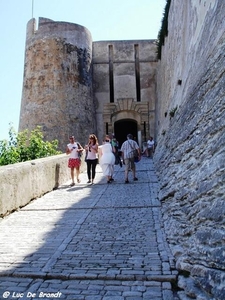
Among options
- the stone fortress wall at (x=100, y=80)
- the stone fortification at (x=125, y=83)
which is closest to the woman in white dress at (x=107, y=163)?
the stone fortress wall at (x=100, y=80)

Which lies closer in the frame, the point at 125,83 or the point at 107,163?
the point at 107,163

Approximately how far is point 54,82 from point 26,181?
13682 mm

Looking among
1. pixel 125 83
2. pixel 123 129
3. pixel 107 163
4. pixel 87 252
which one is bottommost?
pixel 87 252

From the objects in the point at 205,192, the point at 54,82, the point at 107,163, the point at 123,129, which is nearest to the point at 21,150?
the point at 107,163

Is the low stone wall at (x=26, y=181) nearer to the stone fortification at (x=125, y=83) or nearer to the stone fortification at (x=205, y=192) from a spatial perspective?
the stone fortification at (x=205, y=192)

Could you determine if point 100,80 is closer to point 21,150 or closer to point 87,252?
point 21,150

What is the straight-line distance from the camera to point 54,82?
19.4 meters

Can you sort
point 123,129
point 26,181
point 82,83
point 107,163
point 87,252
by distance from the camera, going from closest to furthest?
point 87,252 → point 26,181 → point 107,163 → point 82,83 → point 123,129

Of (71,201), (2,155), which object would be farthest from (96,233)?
(2,155)

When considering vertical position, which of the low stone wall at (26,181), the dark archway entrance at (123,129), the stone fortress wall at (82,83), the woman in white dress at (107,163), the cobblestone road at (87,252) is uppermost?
the stone fortress wall at (82,83)

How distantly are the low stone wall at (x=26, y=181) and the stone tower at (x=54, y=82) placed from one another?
10.4m

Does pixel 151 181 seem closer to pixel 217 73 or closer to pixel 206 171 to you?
pixel 217 73

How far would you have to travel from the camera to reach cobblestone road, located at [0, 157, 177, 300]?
118 inches

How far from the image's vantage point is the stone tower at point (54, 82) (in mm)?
19328
